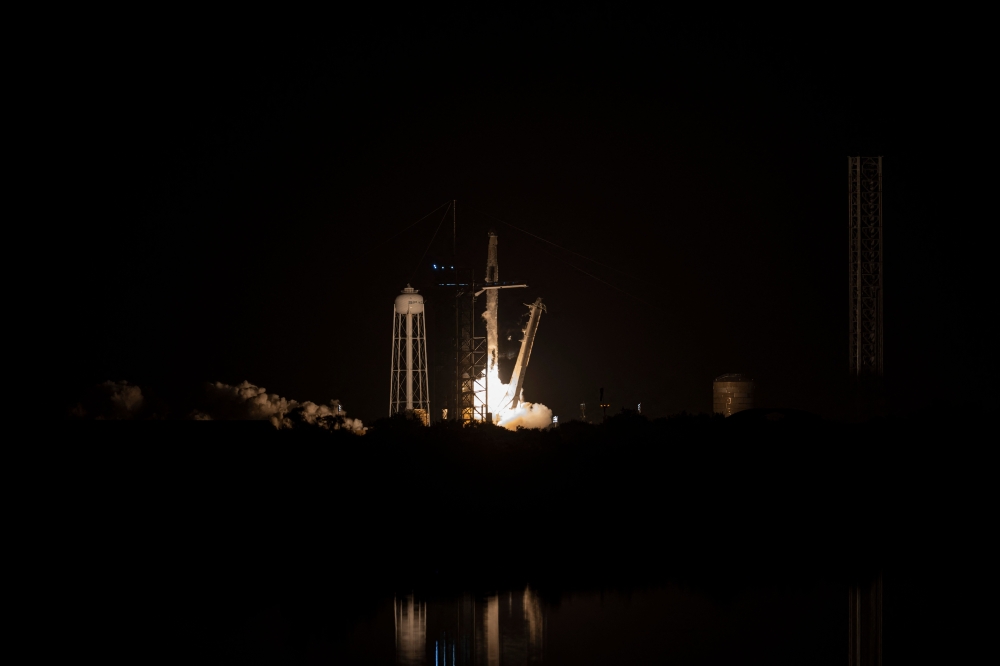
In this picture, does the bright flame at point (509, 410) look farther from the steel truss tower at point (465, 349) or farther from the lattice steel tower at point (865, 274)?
the lattice steel tower at point (865, 274)

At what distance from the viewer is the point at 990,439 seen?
94.8 feet

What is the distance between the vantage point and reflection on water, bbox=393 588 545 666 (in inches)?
550

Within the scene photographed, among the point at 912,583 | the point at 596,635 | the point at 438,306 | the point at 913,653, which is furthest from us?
the point at 438,306

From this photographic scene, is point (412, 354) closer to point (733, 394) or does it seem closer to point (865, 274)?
point (733, 394)

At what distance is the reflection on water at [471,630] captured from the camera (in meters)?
14.0

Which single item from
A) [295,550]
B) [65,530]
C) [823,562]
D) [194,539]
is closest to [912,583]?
[823,562]

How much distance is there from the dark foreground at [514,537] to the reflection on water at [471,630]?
0.25 feet

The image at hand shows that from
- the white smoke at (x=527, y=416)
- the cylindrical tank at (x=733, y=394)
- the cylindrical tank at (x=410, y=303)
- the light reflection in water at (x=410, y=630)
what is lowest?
the light reflection in water at (x=410, y=630)

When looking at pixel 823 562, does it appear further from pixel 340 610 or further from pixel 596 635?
pixel 340 610

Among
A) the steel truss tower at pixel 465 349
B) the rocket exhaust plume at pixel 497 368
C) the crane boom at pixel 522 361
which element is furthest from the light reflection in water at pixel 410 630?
the crane boom at pixel 522 361

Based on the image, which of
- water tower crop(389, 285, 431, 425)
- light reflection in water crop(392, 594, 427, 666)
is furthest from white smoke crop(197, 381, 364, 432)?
light reflection in water crop(392, 594, 427, 666)

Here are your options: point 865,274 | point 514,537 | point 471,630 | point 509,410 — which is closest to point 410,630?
point 471,630

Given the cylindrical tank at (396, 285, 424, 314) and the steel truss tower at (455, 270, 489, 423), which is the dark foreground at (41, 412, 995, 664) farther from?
the steel truss tower at (455, 270, 489, 423)

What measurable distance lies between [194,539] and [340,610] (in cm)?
619
